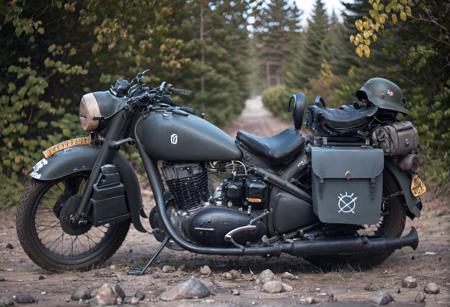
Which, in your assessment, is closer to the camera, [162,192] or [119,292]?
[119,292]

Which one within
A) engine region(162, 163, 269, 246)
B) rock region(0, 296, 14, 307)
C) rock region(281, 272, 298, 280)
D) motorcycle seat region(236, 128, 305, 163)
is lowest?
A: rock region(281, 272, 298, 280)

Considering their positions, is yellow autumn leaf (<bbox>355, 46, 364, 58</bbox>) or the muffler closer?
the muffler

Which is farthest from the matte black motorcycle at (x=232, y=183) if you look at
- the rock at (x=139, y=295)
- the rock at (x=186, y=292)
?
the rock at (x=139, y=295)

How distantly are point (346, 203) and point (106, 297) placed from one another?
1920mm

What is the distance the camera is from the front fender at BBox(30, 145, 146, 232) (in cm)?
484

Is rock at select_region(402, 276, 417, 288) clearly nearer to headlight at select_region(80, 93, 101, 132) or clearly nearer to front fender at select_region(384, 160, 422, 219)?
front fender at select_region(384, 160, 422, 219)

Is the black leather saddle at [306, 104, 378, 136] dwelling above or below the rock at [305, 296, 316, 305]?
above

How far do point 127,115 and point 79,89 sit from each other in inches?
213

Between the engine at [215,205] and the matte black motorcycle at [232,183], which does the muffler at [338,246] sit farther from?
the engine at [215,205]

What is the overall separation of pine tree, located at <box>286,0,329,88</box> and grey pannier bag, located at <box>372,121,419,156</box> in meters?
28.4

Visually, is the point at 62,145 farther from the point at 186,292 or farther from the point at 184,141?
the point at 186,292

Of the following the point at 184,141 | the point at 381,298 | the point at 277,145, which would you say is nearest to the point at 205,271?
the point at 184,141

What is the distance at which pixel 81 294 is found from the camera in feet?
13.3

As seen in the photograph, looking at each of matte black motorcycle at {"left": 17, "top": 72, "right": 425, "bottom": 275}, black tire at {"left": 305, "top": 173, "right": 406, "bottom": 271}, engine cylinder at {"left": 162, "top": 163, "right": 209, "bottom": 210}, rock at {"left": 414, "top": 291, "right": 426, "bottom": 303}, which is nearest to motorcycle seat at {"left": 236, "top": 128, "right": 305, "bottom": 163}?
matte black motorcycle at {"left": 17, "top": 72, "right": 425, "bottom": 275}
